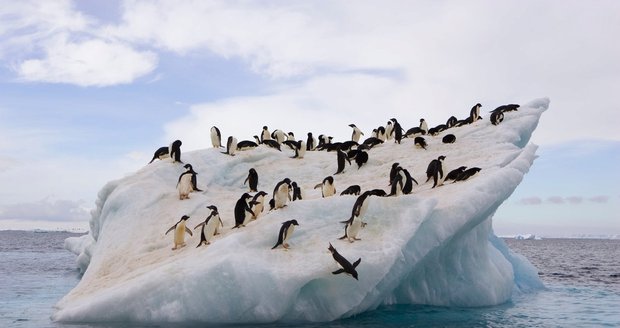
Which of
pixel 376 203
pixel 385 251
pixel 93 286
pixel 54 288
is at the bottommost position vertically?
pixel 54 288

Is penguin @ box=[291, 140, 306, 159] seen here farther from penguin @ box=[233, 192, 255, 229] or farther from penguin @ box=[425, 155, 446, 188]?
penguin @ box=[233, 192, 255, 229]

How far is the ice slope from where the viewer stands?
14.1m

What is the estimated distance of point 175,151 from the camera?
74.8 feet

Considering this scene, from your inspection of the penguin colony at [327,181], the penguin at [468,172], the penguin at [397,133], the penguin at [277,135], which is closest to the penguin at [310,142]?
the penguin colony at [327,181]

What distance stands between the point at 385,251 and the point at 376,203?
165cm

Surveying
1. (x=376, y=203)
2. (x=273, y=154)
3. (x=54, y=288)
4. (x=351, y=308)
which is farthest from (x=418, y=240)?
(x=54, y=288)

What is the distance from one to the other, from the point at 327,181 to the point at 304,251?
4327 mm

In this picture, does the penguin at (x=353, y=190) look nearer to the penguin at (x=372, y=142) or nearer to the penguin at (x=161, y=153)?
the penguin at (x=372, y=142)

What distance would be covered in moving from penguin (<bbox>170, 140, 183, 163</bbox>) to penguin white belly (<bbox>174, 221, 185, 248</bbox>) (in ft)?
19.7

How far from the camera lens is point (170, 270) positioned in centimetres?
1444

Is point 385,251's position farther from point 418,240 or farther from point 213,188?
point 213,188

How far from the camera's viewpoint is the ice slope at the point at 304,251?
553 inches

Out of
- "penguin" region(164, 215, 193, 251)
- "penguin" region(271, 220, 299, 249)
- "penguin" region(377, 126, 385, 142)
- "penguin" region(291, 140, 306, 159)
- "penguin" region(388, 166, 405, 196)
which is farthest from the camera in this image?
"penguin" region(377, 126, 385, 142)

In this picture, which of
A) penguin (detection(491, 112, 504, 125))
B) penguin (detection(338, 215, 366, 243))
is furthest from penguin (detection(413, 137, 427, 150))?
penguin (detection(338, 215, 366, 243))
